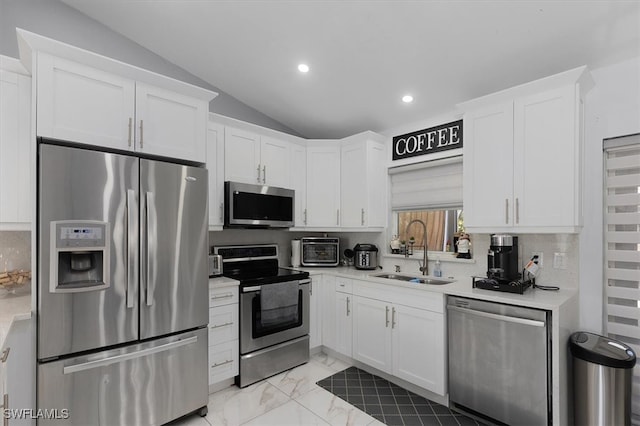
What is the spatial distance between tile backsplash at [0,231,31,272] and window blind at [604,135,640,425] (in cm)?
423

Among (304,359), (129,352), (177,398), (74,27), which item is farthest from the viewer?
(304,359)

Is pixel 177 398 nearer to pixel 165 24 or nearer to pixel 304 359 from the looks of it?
pixel 304 359

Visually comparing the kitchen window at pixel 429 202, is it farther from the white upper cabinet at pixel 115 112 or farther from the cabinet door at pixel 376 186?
the white upper cabinet at pixel 115 112

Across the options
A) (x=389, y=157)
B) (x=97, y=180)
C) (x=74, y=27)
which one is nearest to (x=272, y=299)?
(x=97, y=180)

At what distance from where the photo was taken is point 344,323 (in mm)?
3209

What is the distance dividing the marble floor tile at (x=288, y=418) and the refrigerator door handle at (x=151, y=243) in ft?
3.81

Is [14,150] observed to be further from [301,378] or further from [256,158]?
[301,378]

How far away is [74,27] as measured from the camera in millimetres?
2588

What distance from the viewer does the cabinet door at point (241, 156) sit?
3059 mm

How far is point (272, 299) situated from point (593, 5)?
119 inches

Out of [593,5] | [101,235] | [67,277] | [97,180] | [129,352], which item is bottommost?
[129,352]

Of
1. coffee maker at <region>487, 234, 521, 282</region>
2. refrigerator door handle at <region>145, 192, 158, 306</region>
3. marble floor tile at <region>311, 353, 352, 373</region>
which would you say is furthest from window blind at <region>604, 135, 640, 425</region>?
refrigerator door handle at <region>145, 192, 158, 306</region>

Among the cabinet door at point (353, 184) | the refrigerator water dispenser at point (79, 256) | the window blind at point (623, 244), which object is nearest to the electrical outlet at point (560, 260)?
the window blind at point (623, 244)

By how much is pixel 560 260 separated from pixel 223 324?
2734mm
